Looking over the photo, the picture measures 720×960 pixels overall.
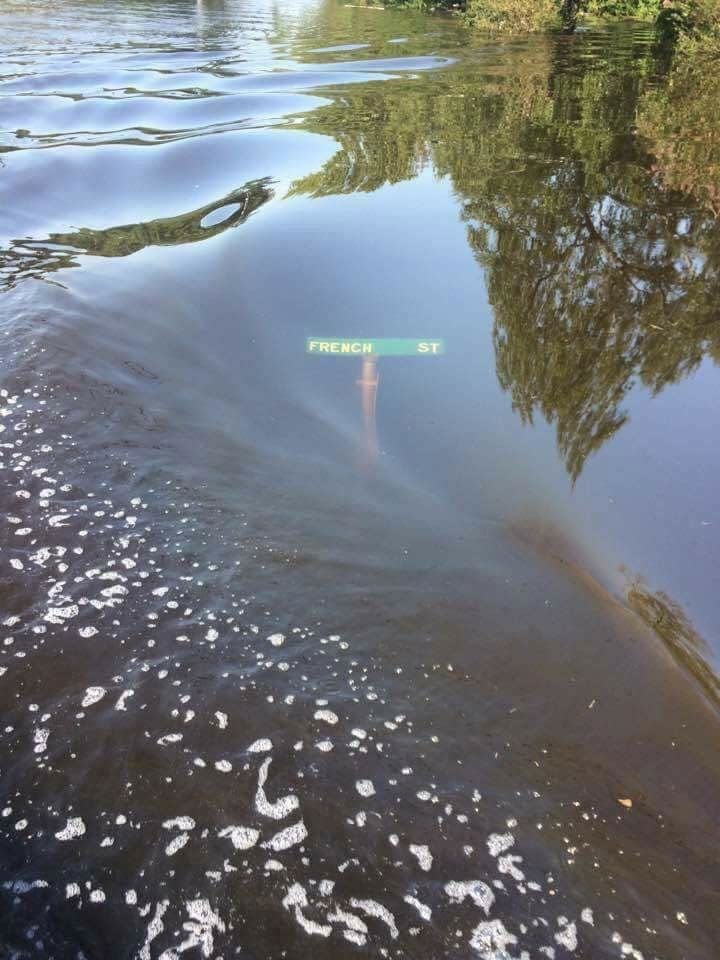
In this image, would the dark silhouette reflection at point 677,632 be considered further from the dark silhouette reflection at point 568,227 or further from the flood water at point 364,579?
the dark silhouette reflection at point 568,227

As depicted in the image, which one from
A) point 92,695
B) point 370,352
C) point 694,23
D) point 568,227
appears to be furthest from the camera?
point 694,23

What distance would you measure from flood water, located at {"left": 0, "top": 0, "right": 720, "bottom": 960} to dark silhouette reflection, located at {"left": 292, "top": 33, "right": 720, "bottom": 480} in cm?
5

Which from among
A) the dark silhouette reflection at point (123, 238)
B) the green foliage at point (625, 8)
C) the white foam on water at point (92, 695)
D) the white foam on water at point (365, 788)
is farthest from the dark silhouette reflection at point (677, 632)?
the green foliage at point (625, 8)

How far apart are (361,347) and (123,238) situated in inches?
143

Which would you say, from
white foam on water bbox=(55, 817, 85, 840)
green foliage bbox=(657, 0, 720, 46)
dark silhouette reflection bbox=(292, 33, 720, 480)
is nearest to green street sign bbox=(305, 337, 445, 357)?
dark silhouette reflection bbox=(292, 33, 720, 480)

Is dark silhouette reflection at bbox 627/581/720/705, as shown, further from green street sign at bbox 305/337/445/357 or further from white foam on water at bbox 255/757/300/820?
green street sign at bbox 305/337/445/357

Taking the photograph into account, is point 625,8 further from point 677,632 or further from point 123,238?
point 677,632

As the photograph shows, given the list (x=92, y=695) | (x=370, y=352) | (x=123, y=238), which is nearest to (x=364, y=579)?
(x=92, y=695)

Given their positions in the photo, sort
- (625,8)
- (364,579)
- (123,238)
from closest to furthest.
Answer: (364,579) → (123,238) → (625,8)

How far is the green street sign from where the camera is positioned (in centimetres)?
498

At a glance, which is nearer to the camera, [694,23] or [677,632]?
[677,632]

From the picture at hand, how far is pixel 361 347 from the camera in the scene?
5.11 metres

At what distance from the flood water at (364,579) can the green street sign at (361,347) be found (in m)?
0.10

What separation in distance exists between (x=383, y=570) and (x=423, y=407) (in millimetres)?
1596
